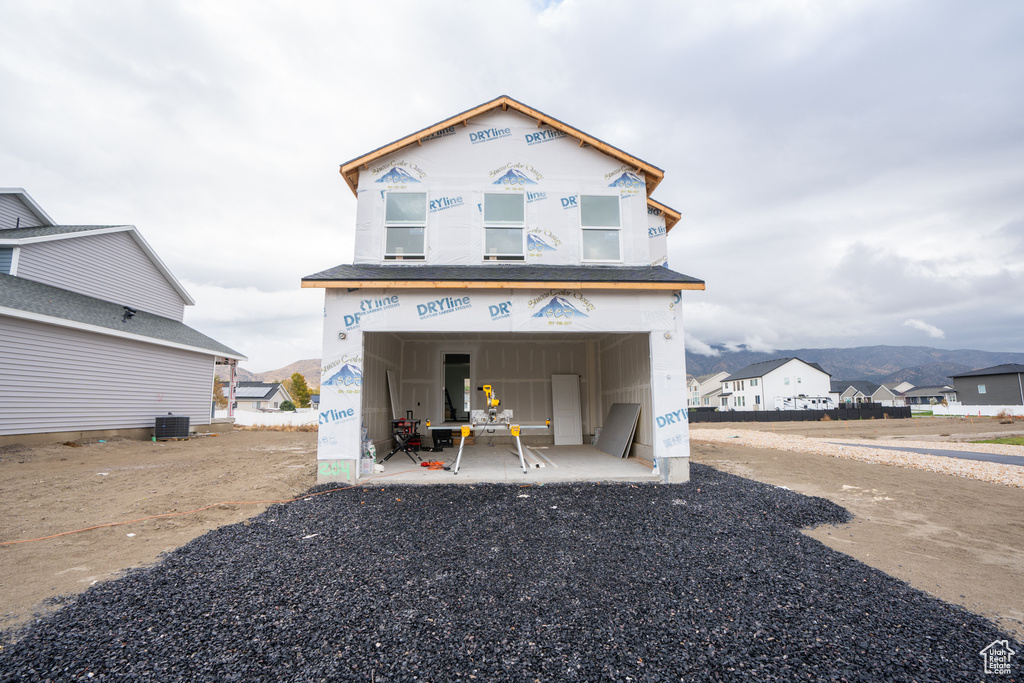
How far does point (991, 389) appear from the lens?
129 ft

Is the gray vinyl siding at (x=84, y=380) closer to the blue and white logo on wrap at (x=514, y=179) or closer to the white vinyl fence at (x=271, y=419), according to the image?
the white vinyl fence at (x=271, y=419)

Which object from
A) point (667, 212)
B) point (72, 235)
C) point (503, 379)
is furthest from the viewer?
point (72, 235)

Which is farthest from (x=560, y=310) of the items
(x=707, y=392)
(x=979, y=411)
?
(x=707, y=392)

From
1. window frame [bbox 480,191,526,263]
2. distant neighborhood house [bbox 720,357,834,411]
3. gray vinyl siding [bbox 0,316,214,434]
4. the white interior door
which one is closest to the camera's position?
window frame [bbox 480,191,526,263]

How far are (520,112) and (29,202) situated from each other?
17317 mm

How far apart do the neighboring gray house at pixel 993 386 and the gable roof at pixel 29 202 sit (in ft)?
207

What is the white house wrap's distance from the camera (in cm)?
766

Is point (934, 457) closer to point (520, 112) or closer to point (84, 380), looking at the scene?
point (520, 112)

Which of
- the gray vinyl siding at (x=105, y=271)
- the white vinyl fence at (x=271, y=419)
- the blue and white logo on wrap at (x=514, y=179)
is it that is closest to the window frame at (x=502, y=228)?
the blue and white logo on wrap at (x=514, y=179)

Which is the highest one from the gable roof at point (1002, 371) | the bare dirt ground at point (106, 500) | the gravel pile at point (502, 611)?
the gable roof at point (1002, 371)

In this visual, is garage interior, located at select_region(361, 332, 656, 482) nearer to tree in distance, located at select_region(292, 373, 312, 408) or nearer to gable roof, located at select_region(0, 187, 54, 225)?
gable roof, located at select_region(0, 187, 54, 225)

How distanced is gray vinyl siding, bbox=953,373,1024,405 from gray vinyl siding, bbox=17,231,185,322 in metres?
59.8

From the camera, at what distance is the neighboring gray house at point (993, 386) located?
122ft

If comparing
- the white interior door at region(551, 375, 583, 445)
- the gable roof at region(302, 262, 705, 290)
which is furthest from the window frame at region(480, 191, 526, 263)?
the white interior door at region(551, 375, 583, 445)
